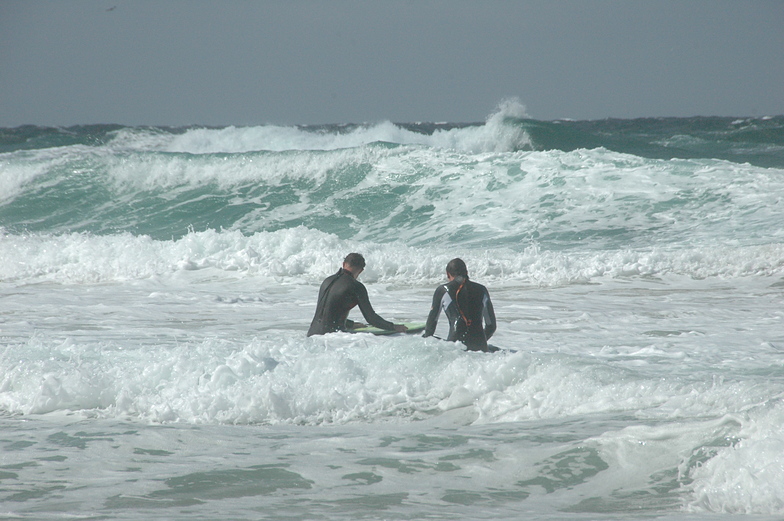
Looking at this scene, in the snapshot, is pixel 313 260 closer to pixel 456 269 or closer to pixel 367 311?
pixel 367 311

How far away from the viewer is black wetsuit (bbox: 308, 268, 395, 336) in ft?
22.9

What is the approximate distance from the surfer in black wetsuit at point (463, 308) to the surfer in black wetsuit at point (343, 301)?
0.59 m

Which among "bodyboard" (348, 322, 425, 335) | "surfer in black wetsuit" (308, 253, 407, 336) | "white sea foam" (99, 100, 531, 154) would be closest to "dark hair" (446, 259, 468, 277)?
"surfer in black wetsuit" (308, 253, 407, 336)

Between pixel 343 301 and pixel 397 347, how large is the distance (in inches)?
29.6

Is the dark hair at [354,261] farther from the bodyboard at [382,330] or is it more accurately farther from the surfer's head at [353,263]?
the bodyboard at [382,330]

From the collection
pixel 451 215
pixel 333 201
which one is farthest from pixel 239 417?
pixel 333 201

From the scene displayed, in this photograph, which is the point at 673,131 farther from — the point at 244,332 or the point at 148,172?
the point at 244,332

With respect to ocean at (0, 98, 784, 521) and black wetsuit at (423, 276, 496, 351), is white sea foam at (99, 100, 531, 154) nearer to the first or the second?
ocean at (0, 98, 784, 521)

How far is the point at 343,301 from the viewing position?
23.1 feet

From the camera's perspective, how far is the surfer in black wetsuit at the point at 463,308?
6648 mm

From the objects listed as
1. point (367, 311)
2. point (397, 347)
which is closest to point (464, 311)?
point (397, 347)

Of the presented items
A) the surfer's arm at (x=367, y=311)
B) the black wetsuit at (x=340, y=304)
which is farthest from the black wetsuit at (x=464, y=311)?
the black wetsuit at (x=340, y=304)

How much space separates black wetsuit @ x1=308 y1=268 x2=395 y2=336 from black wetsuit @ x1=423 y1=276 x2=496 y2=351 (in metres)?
0.60

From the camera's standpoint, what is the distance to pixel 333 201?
20.3 meters
